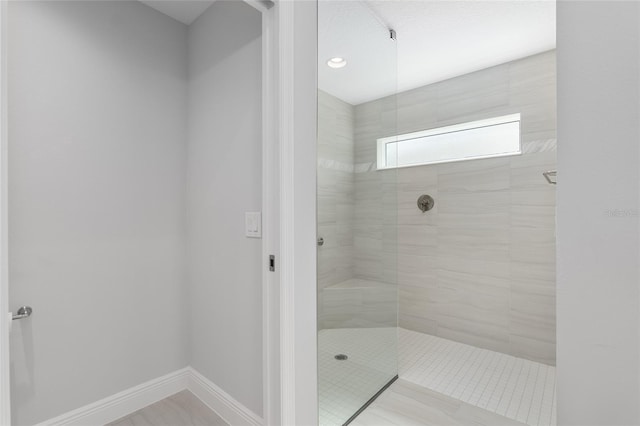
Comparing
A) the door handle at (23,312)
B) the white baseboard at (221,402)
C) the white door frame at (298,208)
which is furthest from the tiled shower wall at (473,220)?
the door handle at (23,312)

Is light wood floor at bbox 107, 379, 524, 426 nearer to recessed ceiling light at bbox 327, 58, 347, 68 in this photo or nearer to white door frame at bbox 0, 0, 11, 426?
white door frame at bbox 0, 0, 11, 426

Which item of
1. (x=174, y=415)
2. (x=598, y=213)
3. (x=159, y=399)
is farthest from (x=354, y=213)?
(x=159, y=399)

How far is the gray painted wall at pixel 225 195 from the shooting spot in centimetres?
159

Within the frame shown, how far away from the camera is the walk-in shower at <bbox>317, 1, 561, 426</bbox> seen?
1672 millimetres

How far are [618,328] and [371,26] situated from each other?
6.34 ft

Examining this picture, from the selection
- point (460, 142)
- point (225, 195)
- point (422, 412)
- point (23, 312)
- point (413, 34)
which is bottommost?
point (422, 412)

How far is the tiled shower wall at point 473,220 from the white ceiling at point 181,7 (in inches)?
44.6

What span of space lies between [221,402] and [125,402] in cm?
53

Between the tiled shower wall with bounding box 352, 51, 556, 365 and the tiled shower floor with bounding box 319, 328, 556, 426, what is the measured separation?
235 millimetres

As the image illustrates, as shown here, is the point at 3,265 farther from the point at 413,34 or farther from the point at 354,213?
the point at 413,34

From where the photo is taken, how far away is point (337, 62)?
164cm

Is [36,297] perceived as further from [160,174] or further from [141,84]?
[141,84]

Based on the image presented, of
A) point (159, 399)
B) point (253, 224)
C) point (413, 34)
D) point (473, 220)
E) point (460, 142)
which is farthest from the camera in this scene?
point (460, 142)

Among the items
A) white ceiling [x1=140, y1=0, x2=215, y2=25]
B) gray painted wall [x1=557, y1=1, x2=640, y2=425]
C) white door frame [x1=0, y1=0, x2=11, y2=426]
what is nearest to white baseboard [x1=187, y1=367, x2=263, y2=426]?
white door frame [x1=0, y1=0, x2=11, y2=426]
